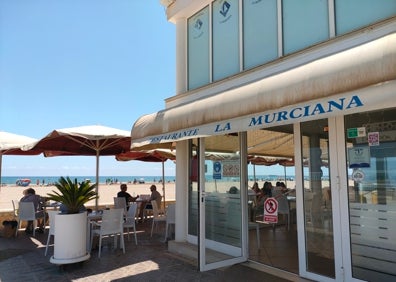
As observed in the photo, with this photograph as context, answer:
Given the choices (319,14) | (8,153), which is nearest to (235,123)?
(319,14)

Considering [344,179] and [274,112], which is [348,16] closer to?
[274,112]

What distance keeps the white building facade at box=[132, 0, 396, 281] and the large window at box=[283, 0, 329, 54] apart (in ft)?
0.06

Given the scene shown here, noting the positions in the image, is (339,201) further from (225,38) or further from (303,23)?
(225,38)

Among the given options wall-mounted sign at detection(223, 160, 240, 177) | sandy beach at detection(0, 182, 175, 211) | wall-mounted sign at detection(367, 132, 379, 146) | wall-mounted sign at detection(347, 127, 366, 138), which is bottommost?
sandy beach at detection(0, 182, 175, 211)

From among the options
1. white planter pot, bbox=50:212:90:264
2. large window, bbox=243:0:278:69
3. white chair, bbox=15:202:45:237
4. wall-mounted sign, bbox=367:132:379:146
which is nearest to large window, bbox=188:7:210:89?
large window, bbox=243:0:278:69

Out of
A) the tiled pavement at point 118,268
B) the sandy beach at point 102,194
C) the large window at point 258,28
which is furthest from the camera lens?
the sandy beach at point 102,194

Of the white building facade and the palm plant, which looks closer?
the white building facade

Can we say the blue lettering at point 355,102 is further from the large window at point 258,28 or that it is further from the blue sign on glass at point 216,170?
the blue sign on glass at point 216,170

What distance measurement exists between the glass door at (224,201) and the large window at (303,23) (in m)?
2.08

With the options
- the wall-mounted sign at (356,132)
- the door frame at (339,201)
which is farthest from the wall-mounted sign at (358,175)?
the wall-mounted sign at (356,132)

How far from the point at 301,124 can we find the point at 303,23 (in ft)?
5.33

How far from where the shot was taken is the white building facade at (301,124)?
153 inches

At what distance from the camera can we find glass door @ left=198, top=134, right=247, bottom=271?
642cm

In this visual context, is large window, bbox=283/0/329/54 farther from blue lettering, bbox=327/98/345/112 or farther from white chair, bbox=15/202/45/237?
white chair, bbox=15/202/45/237
